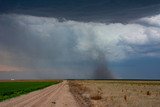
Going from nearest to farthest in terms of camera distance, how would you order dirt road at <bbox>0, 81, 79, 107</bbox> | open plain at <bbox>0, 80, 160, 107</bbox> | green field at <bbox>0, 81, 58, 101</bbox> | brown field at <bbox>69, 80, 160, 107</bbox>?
dirt road at <bbox>0, 81, 79, 107</bbox> < open plain at <bbox>0, 80, 160, 107</bbox> < brown field at <bbox>69, 80, 160, 107</bbox> < green field at <bbox>0, 81, 58, 101</bbox>

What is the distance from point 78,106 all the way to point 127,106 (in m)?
4.46

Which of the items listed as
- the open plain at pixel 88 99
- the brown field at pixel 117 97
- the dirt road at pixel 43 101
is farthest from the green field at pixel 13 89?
the brown field at pixel 117 97

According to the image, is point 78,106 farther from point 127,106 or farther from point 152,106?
point 152,106

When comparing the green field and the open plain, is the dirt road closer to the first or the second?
the open plain

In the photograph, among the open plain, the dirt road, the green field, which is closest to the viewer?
the dirt road

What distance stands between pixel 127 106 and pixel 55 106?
6.55m

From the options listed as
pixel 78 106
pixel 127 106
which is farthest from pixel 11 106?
pixel 127 106

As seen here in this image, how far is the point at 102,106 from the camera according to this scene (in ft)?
101

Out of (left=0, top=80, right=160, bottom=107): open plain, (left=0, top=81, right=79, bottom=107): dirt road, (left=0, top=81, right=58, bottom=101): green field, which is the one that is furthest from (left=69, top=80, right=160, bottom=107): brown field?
(left=0, top=81, right=58, bottom=101): green field

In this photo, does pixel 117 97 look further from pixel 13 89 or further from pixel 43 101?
pixel 13 89

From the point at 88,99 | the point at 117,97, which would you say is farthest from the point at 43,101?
the point at 117,97

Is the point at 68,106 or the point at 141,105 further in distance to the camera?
the point at 141,105

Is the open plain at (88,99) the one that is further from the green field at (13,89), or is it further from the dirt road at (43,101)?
the green field at (13,89)

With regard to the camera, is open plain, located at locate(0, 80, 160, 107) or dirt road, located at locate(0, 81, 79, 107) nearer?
dirt road, located at locate(0, 81, 79, 107)
